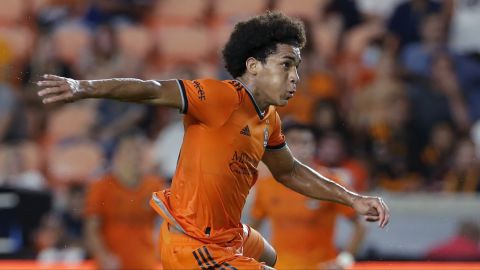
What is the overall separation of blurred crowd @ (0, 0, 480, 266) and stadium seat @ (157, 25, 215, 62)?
15 mm

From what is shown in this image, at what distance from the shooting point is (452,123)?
34.4 feet

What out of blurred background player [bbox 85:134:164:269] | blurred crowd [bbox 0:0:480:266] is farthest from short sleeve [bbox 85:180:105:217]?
blurred crowd [bbox 0:0:480:266]

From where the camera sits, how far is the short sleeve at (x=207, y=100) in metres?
4.50

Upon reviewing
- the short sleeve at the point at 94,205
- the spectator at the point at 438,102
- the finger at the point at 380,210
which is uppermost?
the spectator at the point at 438,102

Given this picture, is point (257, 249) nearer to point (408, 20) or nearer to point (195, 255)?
point (195, 255)

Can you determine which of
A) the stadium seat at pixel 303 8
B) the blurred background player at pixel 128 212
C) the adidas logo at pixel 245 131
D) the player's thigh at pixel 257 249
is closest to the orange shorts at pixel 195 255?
the player's thigh at pixel 257 249

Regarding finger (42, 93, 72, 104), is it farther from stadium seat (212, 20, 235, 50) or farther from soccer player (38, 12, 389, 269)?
stadium seat (212, 20, 235, 50)

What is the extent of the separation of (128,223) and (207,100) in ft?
13.4

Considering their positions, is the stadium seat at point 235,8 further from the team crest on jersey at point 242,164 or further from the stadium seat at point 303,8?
the team crest on jersey at point 242,164

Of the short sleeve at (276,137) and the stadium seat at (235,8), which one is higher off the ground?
the stadium seat at (235,8)

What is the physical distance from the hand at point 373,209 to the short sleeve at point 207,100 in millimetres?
918

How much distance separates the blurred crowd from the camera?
33.3 feet

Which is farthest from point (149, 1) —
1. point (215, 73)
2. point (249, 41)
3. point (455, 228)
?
point (249, 41)

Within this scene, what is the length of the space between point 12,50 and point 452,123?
5.20 metres
